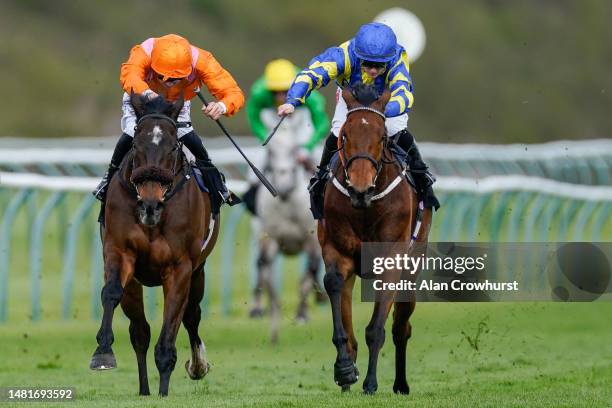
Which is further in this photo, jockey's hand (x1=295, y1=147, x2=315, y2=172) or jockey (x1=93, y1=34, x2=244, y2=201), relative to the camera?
jockey's hand (x1=295, y1=147, x2=315, y2=172)

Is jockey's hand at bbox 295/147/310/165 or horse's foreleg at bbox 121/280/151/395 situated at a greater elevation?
jockey's hand at bbox 295/147/310/165

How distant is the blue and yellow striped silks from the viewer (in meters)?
10.1

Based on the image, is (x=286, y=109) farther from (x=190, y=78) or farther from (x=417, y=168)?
(x=417, y=168)

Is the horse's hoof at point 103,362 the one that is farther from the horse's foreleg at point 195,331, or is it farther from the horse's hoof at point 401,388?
the horse's hoof at point 401,388

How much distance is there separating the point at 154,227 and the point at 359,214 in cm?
112

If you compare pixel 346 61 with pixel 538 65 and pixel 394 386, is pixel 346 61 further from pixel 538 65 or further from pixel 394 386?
pixel 538 65

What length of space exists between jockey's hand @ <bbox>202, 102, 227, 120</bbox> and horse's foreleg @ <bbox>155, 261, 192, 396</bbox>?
82cm

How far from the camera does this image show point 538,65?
41.4 meters

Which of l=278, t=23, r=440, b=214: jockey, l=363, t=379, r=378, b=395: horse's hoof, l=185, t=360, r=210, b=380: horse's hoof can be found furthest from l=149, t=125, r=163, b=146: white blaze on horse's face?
l=185, t=360, r=210, b=380: horse's hoof

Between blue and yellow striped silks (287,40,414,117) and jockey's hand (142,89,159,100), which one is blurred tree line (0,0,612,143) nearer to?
blue and yellow striped silks (287,40,414,117)

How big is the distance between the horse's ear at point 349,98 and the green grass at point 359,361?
1556 mm

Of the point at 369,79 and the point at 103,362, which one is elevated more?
the point at 369,79

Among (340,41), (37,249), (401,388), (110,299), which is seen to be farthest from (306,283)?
(340,41)

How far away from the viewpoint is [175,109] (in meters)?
9.77
